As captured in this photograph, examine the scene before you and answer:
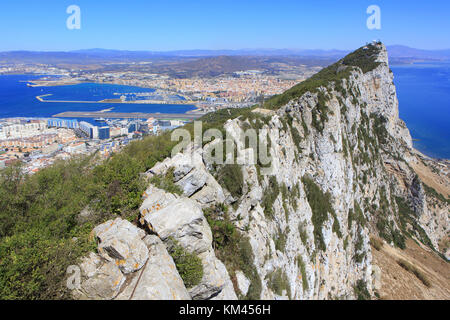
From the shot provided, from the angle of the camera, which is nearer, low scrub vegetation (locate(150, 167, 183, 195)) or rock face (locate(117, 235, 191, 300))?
rock face (locate(117, 235, 191, 300))

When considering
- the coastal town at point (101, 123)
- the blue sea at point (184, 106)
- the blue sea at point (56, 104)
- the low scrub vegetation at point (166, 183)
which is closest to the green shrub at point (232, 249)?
the low scrub vegetation at point (166, 183)

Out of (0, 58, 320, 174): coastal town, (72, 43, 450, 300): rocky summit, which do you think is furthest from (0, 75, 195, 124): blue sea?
(72, 43, 450, 300): rocky summit

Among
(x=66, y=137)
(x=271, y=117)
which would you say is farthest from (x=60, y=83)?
(x=271, y=117)

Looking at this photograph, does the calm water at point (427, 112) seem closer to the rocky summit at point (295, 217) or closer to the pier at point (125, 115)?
the rocky summit at point (295, 217)

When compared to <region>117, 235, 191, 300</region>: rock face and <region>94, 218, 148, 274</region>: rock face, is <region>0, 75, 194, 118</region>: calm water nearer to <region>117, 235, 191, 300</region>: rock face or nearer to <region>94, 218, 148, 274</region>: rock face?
<region>94, 218, 148, 274</region>: rock face

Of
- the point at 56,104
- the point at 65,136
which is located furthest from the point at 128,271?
the point at 56,104
